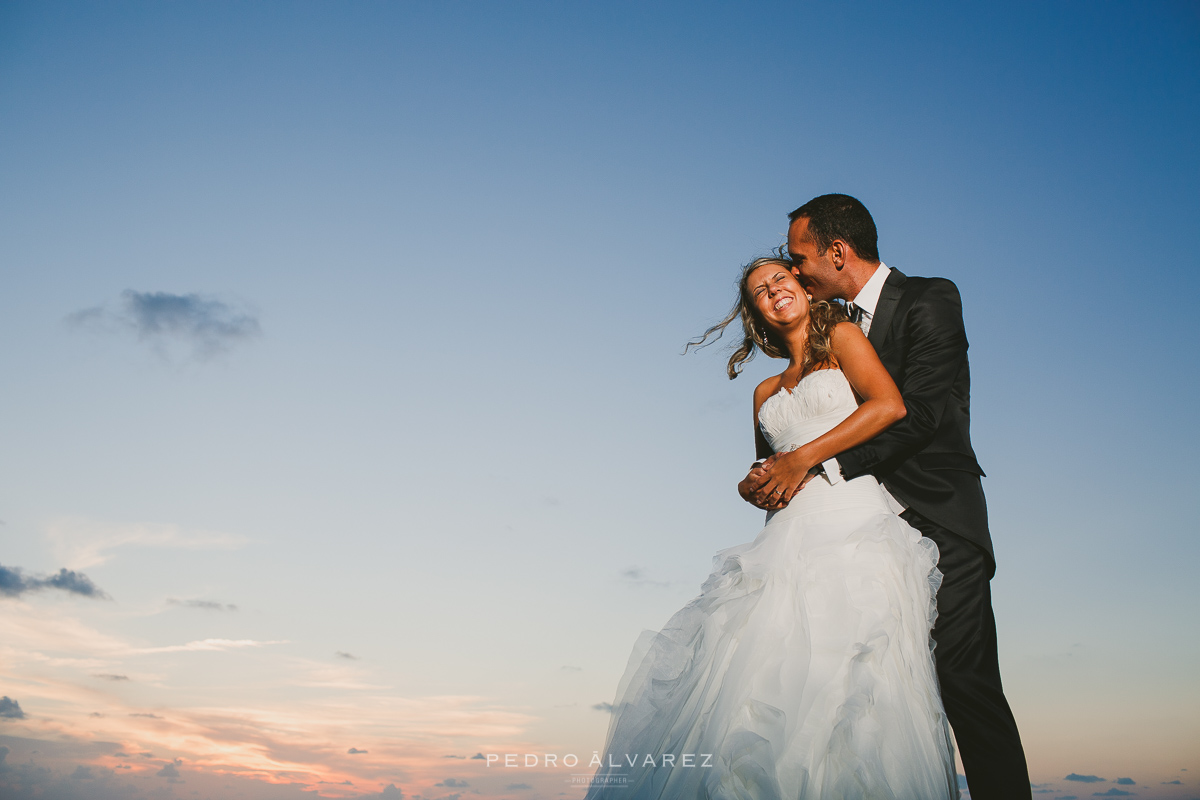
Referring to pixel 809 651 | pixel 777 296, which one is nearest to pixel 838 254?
pixel 777 296

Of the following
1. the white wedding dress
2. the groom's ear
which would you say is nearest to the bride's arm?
the white wedding dress

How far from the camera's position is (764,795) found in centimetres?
425

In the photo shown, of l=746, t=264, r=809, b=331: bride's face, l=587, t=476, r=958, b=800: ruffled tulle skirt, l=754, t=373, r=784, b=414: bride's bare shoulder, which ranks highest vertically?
l=746, t=264, r=809, b=331: bride's face

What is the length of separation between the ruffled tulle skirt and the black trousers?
0.13 m

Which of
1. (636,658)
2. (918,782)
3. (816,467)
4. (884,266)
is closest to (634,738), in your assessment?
(636,658)

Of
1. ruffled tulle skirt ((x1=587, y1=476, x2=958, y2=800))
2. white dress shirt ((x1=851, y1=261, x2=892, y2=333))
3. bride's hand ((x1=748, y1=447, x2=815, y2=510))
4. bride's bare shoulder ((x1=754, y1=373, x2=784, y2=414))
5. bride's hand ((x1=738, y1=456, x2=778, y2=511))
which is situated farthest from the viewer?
bride's bare shoulder ((x1=754, y1=373, x2=784, y2=414))

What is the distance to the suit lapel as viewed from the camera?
5557 millimetres

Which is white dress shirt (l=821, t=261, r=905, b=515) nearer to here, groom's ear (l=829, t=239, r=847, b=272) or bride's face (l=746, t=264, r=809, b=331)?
groom's ear (l=829, t=239, r=847, b=272)

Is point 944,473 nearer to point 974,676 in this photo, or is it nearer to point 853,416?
point 853,416

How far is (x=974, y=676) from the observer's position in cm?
481

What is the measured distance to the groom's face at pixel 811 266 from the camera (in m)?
5.93

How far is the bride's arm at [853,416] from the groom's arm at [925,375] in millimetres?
68

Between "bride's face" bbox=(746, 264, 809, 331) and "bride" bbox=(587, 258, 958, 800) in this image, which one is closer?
"bride" bbox=(587, 258, 958, 800)

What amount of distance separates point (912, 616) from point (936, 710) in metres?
0.48
